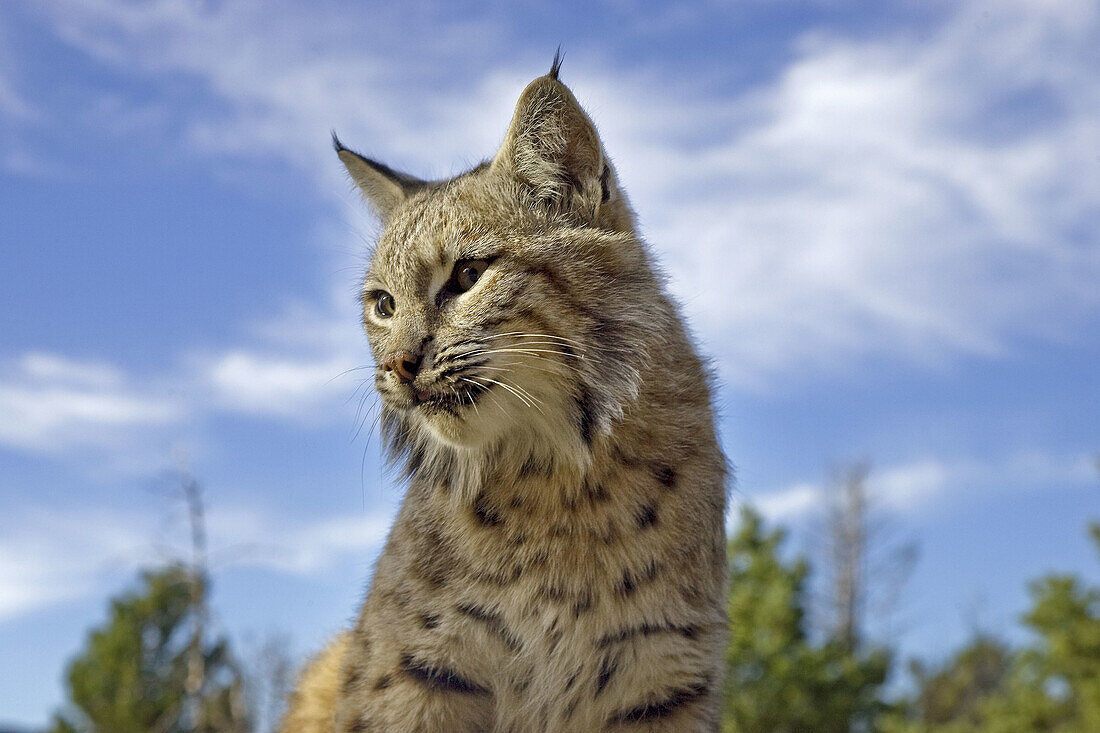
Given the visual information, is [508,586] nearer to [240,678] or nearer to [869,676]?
[240,678]

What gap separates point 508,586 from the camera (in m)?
3.73

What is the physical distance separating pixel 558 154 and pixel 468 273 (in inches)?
23.2

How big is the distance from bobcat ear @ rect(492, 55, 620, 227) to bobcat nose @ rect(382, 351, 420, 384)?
860mm

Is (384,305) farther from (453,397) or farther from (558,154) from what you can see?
(558,154)

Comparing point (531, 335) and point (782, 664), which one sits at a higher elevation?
point (782, 664)

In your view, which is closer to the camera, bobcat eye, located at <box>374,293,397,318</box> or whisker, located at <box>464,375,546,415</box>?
whisker, located at <box>464,375,546,415</box>

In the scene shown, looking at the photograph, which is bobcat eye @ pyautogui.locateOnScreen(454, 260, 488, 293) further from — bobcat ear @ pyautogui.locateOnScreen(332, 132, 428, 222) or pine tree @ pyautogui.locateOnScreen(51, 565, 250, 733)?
pine tree @ pyautogui.locateOnScreen(51, 565, 250, 733)

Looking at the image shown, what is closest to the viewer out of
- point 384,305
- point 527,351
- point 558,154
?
point 527,351

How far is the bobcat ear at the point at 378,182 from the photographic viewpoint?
4.75 meters

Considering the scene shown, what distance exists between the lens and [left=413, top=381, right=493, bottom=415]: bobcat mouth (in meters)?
3.67

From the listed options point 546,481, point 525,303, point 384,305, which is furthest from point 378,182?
point 546,481

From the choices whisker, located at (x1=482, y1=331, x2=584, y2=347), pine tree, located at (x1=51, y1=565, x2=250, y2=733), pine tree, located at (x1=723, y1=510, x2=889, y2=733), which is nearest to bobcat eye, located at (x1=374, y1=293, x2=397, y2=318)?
whisker, located at (x1=482, y1=331, x2=584, y2=347)

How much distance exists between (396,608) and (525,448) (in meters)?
0.77

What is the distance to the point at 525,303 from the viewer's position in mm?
3721
